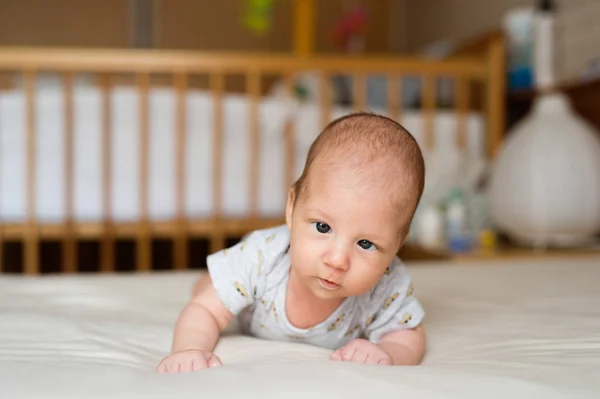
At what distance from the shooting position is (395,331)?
2.72 ft

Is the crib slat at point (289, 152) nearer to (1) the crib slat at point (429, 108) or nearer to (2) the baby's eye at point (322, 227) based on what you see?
(1) the crib slat at point (429, 108)

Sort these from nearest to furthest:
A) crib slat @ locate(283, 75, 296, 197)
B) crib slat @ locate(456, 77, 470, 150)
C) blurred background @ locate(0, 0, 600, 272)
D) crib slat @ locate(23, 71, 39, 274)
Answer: crib slat @ locate(23, 71, 39, 274) < crib slat @ locate(283, 75, 296, 197) < crib slat @ locate(456, 77, 470, 150) < blurred background @ locate(0, 0, 600, 272)

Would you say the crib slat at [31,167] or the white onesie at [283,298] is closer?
the white onesie at [283,298]

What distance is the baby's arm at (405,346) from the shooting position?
772 mm

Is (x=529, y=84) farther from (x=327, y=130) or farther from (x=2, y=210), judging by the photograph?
(x=327, y=130)

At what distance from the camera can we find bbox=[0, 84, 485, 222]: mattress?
7.26ft

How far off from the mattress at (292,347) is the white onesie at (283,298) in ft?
0.13

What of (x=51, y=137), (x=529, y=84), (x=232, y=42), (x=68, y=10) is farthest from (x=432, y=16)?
(x=51, y=137)

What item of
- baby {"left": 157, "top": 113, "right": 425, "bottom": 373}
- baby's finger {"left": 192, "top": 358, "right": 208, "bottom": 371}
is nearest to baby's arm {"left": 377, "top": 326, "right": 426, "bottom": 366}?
baby {"left": 157, "top": 113, "right": 425, "bottom": 373}

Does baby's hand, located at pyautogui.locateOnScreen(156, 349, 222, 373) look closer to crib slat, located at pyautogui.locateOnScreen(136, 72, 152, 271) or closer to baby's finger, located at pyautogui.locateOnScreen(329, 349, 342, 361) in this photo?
baby's finger, located at pyautogui.locateOnScreen(329, 349, 342, 361)

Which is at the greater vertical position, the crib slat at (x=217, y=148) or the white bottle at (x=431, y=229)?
the crib slat at (x=217, y=148)

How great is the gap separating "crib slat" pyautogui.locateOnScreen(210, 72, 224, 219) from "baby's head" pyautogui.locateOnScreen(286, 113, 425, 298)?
1579mm

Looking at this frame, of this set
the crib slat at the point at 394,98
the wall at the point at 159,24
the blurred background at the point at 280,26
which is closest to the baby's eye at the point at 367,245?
the crib slat at the point at 394,98

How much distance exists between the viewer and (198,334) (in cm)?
77
